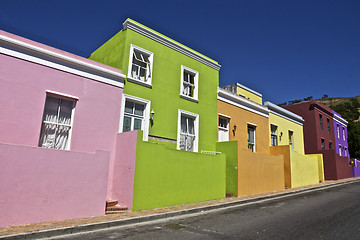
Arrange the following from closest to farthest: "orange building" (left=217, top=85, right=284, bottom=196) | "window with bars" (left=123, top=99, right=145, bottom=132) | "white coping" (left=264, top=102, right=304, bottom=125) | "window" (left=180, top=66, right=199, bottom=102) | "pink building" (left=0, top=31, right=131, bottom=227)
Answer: "pink building" (left=0, top=31, right=131, bottom=227) → "window with bars" (left=123, top=99, right=145, bottom=132) → "orange building" (left=217, top=85, right=284, bottom=196) → "window" (left=180, top=66, right=199, bottom=102) → "white coping" (left=264, top=102, right=304, bottom=125)

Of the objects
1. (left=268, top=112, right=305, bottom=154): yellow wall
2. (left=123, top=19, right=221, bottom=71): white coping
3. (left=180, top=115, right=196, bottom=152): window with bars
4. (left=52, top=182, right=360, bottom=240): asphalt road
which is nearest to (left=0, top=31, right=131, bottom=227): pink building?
(left=52, top=182, right=360, bottom=240): asphalt road

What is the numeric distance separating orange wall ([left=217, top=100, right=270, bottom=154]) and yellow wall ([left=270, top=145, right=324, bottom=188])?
113 centimetres

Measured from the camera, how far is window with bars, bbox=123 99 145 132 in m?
10.0

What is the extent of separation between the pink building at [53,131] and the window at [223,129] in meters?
6.41

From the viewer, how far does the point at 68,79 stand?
28.5ft

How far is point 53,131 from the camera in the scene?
836 cm

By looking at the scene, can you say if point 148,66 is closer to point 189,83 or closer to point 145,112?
point 145,112

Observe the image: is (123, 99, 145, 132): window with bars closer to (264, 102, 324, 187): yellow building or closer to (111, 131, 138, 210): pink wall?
(111, 131, 138, 210): pink wall

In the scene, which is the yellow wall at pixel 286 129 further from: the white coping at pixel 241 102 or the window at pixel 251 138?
the window at pixel 251 138

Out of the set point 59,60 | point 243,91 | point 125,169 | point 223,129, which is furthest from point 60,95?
point 243,91

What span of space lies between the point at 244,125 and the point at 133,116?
7.77 m

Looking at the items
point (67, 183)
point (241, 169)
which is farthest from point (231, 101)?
point (67, 183)

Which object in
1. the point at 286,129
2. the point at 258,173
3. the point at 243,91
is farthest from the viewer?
the point at 243,91

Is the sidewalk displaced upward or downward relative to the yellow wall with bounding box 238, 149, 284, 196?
downward
